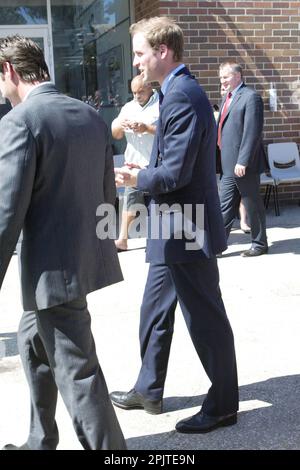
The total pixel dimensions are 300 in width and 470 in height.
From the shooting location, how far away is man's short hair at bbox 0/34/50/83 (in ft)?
9.62

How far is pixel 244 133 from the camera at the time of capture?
24.0ft

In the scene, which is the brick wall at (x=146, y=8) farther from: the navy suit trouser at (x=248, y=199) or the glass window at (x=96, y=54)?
the navy suit trouser at (x=248, y=199)

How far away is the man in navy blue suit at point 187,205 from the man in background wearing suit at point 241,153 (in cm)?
372

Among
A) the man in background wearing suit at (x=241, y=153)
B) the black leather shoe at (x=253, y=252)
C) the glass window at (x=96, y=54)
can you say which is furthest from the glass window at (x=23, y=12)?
the black leather shoe at (x=253, y=252)

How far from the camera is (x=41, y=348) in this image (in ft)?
10.4

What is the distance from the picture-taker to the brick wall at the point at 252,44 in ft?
30.8

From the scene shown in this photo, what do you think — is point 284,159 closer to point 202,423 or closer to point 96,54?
point 96,54

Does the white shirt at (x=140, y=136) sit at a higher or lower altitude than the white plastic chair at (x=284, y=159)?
higher

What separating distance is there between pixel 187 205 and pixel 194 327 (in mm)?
648

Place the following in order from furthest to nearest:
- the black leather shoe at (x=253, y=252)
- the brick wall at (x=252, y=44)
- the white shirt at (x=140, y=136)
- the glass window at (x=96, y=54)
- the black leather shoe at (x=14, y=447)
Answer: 1. the glass window at (x=96, y=54)
2. the brick wall at (x=252, y=44)
3. the black leather shoe at (x=253, y=252)
4. the white shirt at (x=140, y=136)
5. the black leather shoe at (x=14, y=447)

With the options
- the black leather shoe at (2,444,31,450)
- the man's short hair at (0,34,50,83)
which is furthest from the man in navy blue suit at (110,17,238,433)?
the black leather shoe at (2,444,31,450)

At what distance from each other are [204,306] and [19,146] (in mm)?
1369

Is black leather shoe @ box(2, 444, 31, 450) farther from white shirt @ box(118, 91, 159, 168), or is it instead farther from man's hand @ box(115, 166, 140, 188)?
white shirt @ box(118, 91, 159, 168)
